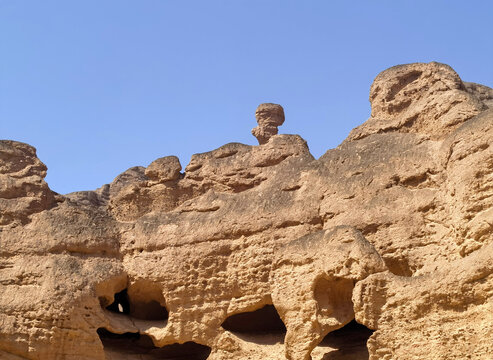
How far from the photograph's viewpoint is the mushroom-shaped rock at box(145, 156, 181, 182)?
1670cm

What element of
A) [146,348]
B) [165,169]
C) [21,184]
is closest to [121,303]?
[146,348]

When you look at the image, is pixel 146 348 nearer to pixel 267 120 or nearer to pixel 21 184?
pixel 21 184

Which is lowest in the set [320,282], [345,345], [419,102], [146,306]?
[345,345]

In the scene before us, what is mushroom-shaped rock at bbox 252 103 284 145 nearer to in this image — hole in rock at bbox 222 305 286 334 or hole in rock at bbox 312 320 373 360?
hole in rock at bbox 222 305 286 334

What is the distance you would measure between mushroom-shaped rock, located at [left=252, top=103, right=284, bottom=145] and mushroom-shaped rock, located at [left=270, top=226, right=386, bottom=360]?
6.69 meters

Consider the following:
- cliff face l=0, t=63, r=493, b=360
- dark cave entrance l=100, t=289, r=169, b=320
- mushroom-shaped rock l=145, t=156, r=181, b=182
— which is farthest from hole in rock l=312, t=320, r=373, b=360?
mushroom-shaped rock l=145, t=156, r=181, b=182

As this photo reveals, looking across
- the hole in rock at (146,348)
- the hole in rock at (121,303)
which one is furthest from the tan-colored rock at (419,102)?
the hole in rock at (121,303)

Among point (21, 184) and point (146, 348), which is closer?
point (146, 348)

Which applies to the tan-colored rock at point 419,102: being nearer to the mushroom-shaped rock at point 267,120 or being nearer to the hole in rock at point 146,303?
the mushroom-shaped rock at point 267,120

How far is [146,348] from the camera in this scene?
49.5ft

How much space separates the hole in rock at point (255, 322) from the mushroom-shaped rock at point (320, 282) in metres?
2.40

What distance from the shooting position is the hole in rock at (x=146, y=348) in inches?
581

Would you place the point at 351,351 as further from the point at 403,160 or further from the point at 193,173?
the point at 193,173

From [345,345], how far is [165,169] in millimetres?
6169
